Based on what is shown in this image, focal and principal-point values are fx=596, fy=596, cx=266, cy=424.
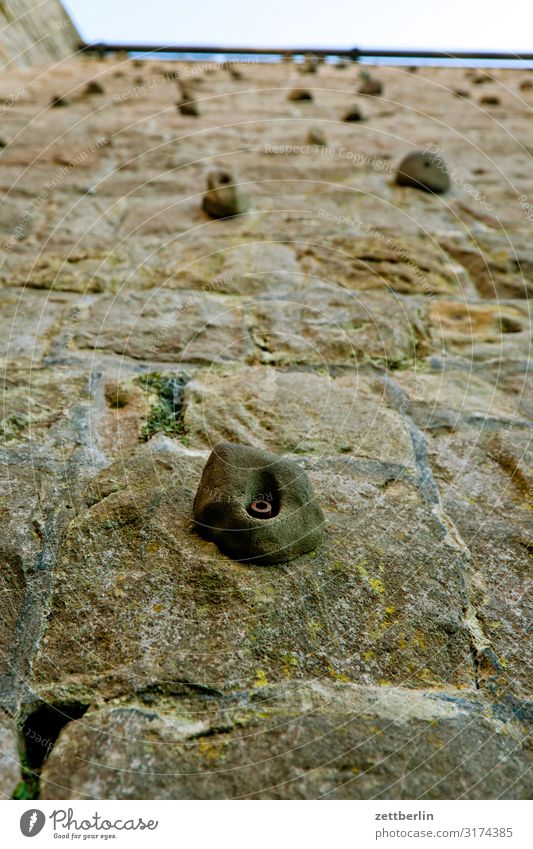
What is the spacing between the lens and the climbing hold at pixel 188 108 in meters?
2.50

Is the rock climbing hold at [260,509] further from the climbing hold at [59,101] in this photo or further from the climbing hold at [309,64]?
the climbing hold at [309,64]

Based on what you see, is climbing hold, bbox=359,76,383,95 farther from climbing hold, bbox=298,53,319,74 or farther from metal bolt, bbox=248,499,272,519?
metal bolt, bbox=248,499,272,519

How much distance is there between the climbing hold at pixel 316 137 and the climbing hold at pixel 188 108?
0.55 m

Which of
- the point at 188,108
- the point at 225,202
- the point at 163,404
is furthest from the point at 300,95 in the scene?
the point at 163,404

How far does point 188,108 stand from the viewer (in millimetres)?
2521

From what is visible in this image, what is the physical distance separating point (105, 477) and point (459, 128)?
2.24m

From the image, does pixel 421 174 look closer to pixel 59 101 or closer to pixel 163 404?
pixel 163 404

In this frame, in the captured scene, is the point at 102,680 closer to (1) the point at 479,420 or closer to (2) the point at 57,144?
(1) the point at 479,420

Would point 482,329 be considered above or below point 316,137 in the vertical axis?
below

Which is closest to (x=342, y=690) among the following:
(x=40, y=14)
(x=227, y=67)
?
(x=227, y=67)

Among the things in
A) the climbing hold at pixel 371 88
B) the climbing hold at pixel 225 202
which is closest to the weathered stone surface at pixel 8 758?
the climbing hold at pixel 225 202

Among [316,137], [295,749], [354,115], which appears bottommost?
[295,749]

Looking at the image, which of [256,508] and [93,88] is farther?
[93,88]
